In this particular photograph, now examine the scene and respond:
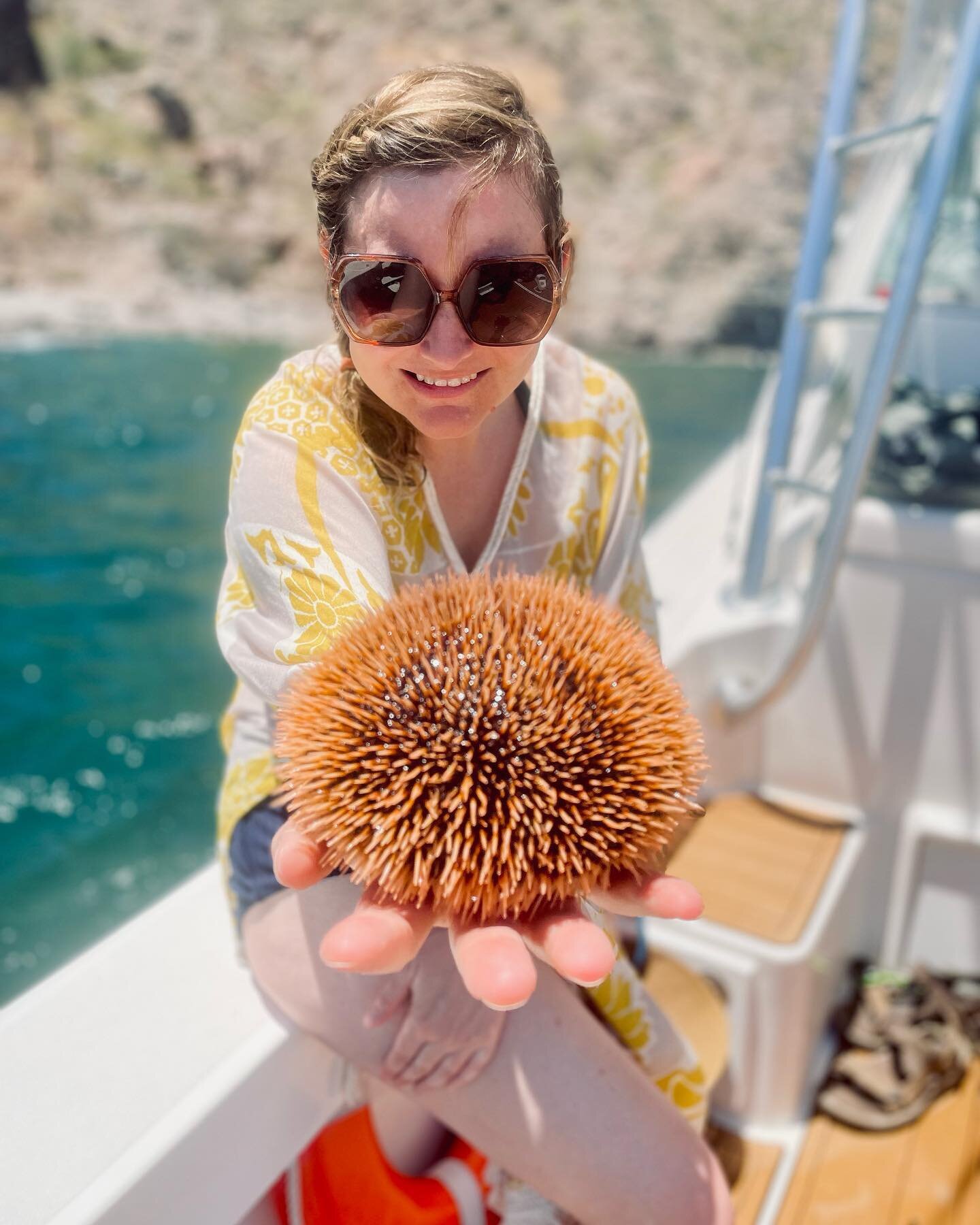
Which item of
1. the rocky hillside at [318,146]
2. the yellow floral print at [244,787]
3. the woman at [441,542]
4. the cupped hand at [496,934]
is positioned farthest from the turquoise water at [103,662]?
the rocky hillside at [318,146]

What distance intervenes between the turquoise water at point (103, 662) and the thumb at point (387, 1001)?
2.39m

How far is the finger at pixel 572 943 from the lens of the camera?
0.51m

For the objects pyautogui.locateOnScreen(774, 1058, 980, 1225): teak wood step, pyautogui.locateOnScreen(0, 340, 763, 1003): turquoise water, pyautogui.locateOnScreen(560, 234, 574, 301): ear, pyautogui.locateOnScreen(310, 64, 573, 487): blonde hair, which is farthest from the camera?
pyautogui.locateOnScreen(0, 340, 763, 1003): turquoise water

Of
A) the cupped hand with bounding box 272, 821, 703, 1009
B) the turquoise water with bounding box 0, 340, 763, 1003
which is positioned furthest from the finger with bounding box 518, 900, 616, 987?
the turquoise water with bounding box 0, 340, 763, 1003

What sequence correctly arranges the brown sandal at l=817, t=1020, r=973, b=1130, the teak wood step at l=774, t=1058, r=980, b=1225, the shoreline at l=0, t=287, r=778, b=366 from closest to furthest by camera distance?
the teak wood step at l=774, t=1058, r=980, b=1225 → the brown sandal at l=817, t=1020, r=973, b=1130 → the shoreline at l=0, t=287, r=778, b=366

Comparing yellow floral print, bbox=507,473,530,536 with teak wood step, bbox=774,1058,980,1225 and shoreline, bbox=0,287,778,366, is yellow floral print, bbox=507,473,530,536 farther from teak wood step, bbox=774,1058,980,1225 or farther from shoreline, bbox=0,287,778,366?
shoreline, bbox=0,287,778,366

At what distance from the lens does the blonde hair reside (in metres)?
0.63

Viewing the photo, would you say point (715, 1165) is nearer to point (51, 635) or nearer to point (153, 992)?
point (153, 992)

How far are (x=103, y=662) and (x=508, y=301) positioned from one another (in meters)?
4.61

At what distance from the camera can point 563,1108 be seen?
762 millimetres

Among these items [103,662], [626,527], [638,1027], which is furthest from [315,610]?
[103,662]

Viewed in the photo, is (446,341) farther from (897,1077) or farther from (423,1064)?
(897,1077)

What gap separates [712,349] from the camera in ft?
Answer: 70.5

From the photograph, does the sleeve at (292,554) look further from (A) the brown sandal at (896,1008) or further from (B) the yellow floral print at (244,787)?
(A) the brown sandal at (896,1008)
